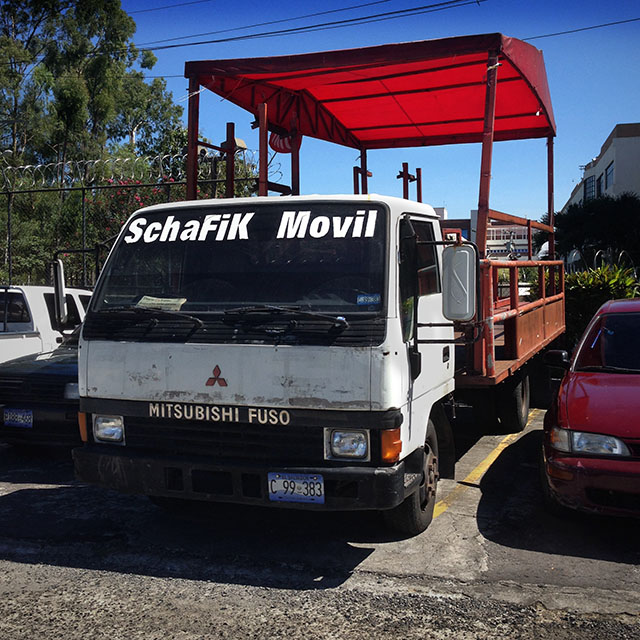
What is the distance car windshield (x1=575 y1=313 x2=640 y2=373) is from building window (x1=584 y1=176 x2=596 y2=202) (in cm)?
5567

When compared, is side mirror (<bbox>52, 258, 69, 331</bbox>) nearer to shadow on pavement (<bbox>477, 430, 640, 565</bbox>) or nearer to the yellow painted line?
the yellow painted line

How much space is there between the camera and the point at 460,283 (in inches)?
166

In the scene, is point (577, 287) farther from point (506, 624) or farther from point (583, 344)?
point (506, 624)

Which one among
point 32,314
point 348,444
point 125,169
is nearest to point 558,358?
point 348,444

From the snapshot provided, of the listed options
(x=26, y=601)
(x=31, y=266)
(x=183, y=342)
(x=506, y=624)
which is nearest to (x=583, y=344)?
(x=506, y=624)

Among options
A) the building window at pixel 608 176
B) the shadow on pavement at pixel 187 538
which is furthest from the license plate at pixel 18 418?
the building window at pixel 608 176

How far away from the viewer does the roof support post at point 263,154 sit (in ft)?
22.3

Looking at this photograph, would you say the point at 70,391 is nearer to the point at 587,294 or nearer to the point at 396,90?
the point at 396,90

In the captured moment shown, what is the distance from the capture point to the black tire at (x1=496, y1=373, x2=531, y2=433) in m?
7.67

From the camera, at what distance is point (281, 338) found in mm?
4086

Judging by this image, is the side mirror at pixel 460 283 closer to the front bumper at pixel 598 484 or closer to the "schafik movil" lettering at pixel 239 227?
the "schafik movil" lettering at pixel 239 227

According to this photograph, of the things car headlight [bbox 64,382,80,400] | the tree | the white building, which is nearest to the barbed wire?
car headlight [bbox 64,382,80,400]

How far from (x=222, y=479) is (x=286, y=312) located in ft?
3.36

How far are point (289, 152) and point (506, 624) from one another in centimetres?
624
